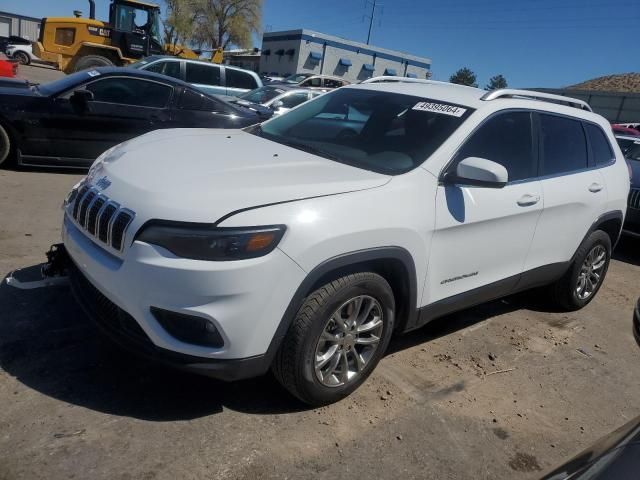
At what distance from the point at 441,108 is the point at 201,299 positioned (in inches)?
82.0

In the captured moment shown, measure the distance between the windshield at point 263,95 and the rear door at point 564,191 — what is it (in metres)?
8.71

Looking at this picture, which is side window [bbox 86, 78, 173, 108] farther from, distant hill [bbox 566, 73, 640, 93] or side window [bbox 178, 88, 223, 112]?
distant hill [bbox 566, 73, 640, 93]

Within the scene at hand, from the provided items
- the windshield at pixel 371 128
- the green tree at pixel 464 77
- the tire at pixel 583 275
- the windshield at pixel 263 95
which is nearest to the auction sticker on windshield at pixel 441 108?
the windshield at pixel 371 128

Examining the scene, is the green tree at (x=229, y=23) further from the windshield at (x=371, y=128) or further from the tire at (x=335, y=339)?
the tire at (x=335, y=339)

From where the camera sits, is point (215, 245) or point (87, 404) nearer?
point (215, 245)

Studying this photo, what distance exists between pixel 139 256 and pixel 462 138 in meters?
2.02

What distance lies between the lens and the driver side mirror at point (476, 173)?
3113mm

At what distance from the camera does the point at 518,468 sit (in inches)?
111

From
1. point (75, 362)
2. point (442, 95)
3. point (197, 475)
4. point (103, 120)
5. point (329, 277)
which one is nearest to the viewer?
point (197, 475)

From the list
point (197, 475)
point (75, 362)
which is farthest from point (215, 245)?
point (75, 362)

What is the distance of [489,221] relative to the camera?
11.4 feet

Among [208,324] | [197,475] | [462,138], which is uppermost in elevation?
[462,138]

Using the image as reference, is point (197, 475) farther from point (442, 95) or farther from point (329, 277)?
point (442, 95)

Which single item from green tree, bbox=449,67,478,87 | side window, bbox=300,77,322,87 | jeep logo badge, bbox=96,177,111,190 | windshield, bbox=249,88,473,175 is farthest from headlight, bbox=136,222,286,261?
green tree, bbox=449,67,478,87
